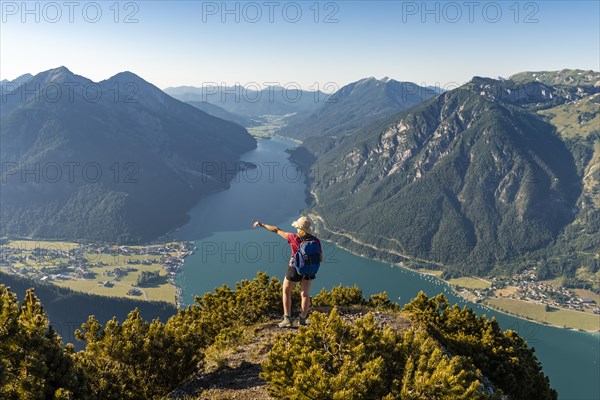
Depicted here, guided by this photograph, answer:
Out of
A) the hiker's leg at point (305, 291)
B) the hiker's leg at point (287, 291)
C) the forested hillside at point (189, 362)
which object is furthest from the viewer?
the hiker's leg at point (287, 291)

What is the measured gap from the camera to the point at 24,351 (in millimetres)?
11352

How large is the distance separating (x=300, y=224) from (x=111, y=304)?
184 meters

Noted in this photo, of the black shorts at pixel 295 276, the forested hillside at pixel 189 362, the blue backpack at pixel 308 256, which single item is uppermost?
the blue backpack at pixel 308 256

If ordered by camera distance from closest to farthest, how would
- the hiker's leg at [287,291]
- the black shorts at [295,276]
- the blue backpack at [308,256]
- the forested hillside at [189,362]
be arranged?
the forested hillside at [189,362] → the blue backpack at [308,256] → the black shorts at [295,276] → the hiker's leg at [287,291]

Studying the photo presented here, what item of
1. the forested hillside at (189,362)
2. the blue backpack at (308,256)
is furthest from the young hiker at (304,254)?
the forested hillside at (189,362)

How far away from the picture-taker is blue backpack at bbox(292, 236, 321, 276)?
658 inches

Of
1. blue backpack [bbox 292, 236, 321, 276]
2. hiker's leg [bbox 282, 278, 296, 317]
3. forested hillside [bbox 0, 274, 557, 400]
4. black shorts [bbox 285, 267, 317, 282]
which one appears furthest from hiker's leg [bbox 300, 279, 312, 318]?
forested hillside [bbox 0, 274, 557, 400]

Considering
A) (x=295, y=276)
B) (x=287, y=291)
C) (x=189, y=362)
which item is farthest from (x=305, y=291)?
(x=189, y=362)

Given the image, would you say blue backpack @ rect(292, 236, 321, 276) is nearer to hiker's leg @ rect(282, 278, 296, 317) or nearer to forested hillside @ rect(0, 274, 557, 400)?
hiker's leg @ rect(282, 278, 296, 317)

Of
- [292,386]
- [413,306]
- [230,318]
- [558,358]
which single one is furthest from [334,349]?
[558,358]

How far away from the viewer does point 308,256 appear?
16.8 metres

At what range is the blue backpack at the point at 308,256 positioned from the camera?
16719 millimetres

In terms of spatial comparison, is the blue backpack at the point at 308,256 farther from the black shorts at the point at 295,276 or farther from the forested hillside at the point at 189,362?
the forested hillside at the point at 189,362

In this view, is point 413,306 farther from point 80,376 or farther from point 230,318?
point 80,376
